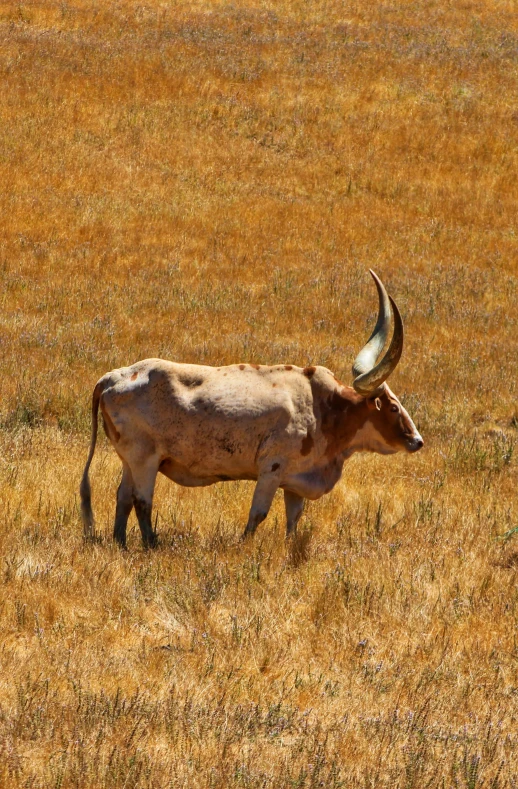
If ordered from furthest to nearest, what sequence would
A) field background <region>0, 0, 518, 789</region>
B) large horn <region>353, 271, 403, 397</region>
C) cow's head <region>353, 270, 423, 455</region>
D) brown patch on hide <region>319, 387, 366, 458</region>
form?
brown patch on hide <region>319, 387, 366, 458</region> → cow's head <region>353, 270, 423, 455</region> → large horn <region>353, 271, 403, 397</region> → field background <region>0, 0, 518, 789</region>

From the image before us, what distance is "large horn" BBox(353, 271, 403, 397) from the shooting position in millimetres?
8180

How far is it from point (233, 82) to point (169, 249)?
1140 cm

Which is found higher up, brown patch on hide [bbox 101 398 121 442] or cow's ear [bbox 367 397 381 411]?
cow's ear [bbox 367 397 381 411]

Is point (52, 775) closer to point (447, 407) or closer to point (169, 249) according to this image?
point (447, 407)

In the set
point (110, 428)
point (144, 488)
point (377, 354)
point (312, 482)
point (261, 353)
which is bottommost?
point (261, 353)

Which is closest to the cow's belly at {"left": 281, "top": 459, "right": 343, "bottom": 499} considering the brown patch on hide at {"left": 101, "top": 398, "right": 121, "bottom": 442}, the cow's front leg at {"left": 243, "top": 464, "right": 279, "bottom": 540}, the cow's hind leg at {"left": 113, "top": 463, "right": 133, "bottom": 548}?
the cow's front leg at {"left": 243, "top": 464, "right": 279, "bottom": 540}

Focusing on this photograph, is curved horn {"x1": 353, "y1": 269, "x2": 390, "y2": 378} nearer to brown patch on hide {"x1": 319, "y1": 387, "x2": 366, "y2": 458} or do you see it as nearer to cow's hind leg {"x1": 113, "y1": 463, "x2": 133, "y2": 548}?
brown patch on hide {"x1": 319, "y1": 387, "x2": 366, "y2": 458}

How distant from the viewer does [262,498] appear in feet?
27.4

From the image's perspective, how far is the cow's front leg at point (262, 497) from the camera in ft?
27.4

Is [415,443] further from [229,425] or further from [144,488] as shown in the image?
[144,488]

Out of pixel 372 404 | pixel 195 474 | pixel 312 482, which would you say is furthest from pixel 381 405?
pixel 195 474

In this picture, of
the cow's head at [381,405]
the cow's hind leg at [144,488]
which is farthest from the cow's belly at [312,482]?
the cow's hind leg at [144,488]

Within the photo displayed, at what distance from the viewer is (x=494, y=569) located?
26.3ft

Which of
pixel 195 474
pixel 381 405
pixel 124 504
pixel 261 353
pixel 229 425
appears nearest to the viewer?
pixel 229 425
